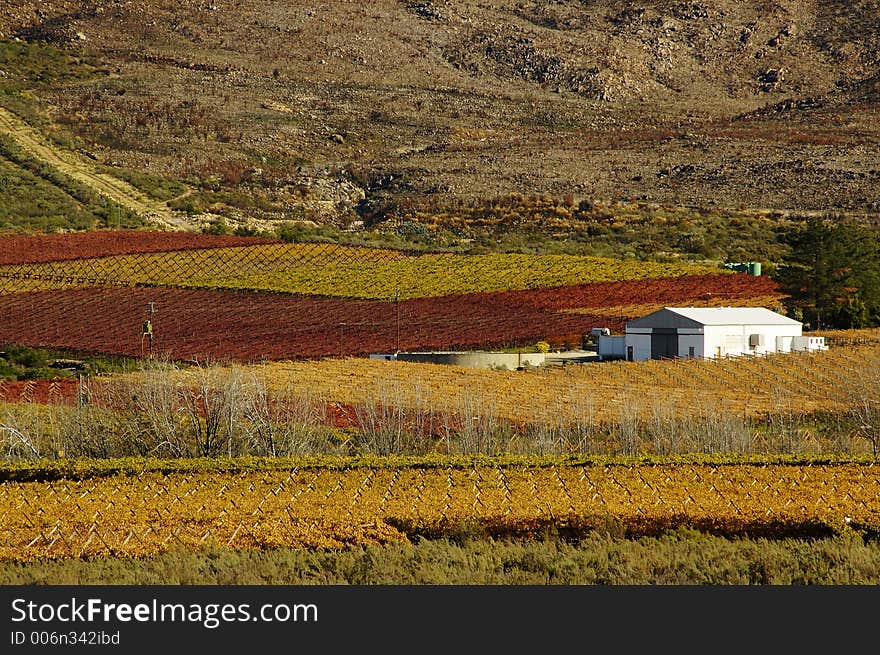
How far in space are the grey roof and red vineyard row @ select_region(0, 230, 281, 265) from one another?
26.2 m

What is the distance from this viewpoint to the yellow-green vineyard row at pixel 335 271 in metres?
62.2

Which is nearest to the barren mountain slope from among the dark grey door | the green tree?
the green tree

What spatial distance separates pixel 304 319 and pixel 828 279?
79.8 ft

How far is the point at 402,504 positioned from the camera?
1969 centimetres

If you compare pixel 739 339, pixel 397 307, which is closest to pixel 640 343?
pixel 739 339

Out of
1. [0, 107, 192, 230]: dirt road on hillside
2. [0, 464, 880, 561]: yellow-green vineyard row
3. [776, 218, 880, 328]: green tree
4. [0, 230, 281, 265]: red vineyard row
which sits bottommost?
[0, 464, 880, 561]: yellow-green vineyard row

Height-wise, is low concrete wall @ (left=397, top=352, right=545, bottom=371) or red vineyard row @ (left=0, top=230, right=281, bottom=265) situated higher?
red vineyard row @ (left=0, top=230, right=281, bottom=265)

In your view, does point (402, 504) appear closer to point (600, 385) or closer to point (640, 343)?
point (600, 385)

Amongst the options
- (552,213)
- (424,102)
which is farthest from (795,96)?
(552,213)

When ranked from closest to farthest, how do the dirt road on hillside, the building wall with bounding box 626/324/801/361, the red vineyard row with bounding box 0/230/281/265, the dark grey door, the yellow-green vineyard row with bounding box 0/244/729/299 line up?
1. the building wall with bounding box 626/324/801/361
2. the dark grey door
3. the yellow-green vineyard row with bounding box 0/244/729/299
4. the red vineyard row with bounding box 0/230/281/265
5. the dirt road on hillside

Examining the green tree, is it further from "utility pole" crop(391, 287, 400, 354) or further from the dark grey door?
"utility pole" crop(391, 287, 400, 354)

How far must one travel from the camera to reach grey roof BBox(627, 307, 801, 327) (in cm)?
5117

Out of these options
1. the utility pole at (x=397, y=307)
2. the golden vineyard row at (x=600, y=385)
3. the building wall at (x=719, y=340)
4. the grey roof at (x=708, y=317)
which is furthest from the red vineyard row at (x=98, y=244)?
the grey roof at (x=708, y=317)

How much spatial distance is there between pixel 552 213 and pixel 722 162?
70.5ft
